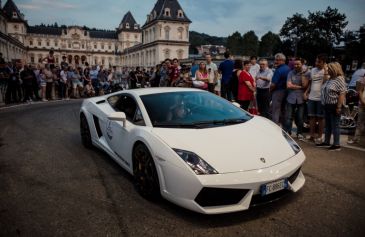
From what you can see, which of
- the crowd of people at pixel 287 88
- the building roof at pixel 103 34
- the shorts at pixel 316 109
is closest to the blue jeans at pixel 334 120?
the crowd of people at pixel 287 88

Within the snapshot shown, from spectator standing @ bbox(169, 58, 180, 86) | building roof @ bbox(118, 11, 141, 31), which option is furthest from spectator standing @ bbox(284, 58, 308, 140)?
building roof @ bbox(118, 11, 141, 31)

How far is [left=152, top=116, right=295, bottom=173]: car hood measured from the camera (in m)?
3.15

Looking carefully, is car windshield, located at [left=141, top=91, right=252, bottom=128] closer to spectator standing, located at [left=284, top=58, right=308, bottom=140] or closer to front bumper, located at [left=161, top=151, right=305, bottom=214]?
front bumper, located at [left=161, top=151, right=305, bottom=214]

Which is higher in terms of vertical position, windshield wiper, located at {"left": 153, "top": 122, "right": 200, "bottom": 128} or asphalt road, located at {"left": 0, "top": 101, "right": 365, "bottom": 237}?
windshield wiper, located at {"left": 153, "top": 122, "right": 200, "bottom": 128}

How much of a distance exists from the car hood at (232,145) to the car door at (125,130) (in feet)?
1.67

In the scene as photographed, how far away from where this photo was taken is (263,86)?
8.10 metres

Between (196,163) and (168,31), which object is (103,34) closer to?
(168,31)

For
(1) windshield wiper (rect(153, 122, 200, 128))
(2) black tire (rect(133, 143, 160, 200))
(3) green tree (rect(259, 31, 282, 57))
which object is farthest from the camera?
(3) green tree (rect(259, 31, 282, 57))

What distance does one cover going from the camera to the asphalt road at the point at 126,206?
309 centimetres

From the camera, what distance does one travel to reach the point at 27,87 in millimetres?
14992

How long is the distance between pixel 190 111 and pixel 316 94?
377 cm

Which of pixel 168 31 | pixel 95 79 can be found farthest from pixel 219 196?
pixel 168 31

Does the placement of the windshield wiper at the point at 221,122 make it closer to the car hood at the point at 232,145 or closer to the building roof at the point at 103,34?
the car hood at the point at 232,145

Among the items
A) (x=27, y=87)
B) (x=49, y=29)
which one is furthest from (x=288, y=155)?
(x=49, y=29)
